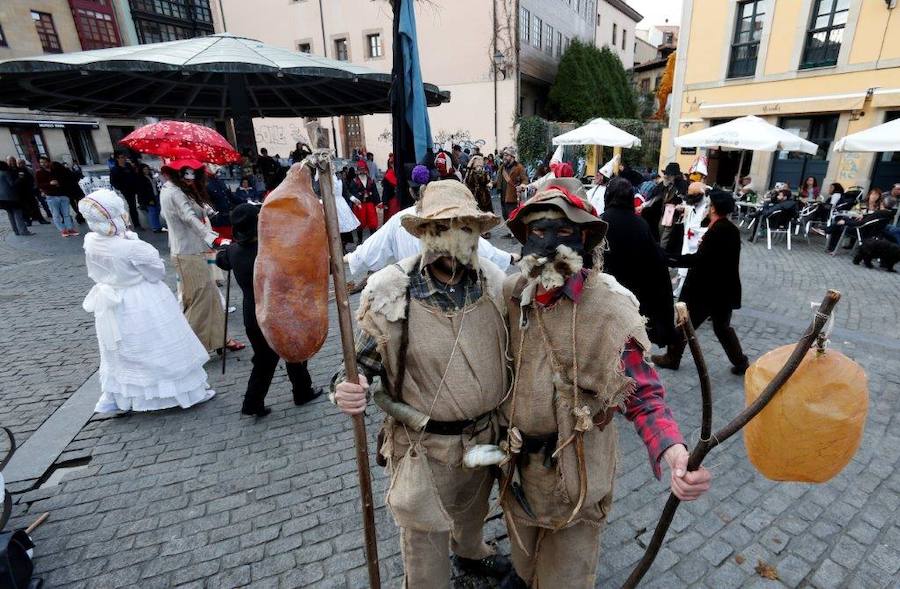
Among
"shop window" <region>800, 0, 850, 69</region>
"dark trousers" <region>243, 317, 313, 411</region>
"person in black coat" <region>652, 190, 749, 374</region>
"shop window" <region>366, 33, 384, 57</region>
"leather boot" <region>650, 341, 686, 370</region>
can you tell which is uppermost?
"shop window" <region>366, 33, 384, 57</region>

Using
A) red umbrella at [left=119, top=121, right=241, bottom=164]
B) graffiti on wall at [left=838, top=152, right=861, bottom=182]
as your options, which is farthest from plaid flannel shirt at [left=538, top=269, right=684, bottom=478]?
graffiti on wall at [left=838, top=152, right=861, bottom=182]

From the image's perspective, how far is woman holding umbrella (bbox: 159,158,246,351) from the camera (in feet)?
16.8

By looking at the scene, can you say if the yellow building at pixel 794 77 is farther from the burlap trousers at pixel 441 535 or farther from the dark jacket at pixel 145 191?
the dark jacket at pixel 145 191

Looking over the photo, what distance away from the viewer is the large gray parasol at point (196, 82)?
6.29 m

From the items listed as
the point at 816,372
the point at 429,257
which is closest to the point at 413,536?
the point at 429,257

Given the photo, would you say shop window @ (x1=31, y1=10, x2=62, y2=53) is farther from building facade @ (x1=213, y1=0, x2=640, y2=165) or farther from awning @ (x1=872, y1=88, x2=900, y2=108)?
awning @ (x1=872, y1=88, x2=900, y2=108)

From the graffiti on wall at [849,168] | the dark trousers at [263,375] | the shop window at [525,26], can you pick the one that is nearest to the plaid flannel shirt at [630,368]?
the dark trousers at [263,375]

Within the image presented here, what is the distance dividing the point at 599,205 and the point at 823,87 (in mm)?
13009

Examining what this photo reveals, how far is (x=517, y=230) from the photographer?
6.03 feet

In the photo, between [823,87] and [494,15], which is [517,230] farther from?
[494,15]

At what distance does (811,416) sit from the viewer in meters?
1.29

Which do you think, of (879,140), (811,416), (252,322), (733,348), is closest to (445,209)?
(811,416)

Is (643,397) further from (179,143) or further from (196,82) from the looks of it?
(196,82)

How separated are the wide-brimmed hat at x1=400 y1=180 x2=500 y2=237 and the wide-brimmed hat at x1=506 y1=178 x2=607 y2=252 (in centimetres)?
13
